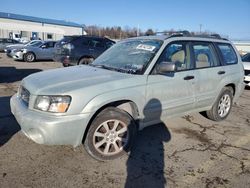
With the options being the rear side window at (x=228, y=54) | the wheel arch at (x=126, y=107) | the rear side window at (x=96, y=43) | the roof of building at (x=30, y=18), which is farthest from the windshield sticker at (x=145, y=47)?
the roof of building at (x=30, y=18)

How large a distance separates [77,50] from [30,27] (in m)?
44.1

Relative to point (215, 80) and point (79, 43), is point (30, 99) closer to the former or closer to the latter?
point (215, 80)

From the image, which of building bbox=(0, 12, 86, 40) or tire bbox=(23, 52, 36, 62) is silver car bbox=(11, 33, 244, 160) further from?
building bbox=(0, 12, 86, 40)

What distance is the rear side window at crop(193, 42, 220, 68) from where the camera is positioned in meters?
4.84

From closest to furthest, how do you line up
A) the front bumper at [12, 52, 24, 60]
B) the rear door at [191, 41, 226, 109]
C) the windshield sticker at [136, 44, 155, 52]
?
the windshield sticker at [136, 44, 155, 52]
the rear door at [191, 41, 226, 109]
the front bumper at [12, 52, 24, 60]

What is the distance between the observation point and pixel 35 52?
57.0 feet

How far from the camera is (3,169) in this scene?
3.42 m

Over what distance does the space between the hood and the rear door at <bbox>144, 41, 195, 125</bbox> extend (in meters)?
0.47

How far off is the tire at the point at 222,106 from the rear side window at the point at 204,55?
74cm

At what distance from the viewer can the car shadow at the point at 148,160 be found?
3296 millimetres

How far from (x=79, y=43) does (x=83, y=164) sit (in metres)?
9.81

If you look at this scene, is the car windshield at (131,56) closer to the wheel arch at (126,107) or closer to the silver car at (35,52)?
the wheel arch at (126,107)

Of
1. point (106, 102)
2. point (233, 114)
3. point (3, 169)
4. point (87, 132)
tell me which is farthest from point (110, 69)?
point (233, 114)

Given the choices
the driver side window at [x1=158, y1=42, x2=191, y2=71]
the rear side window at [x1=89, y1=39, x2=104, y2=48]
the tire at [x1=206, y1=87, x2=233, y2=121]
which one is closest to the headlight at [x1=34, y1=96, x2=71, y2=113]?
the driver side window at [x1=158, y1=42, x2=191, y2=71]
